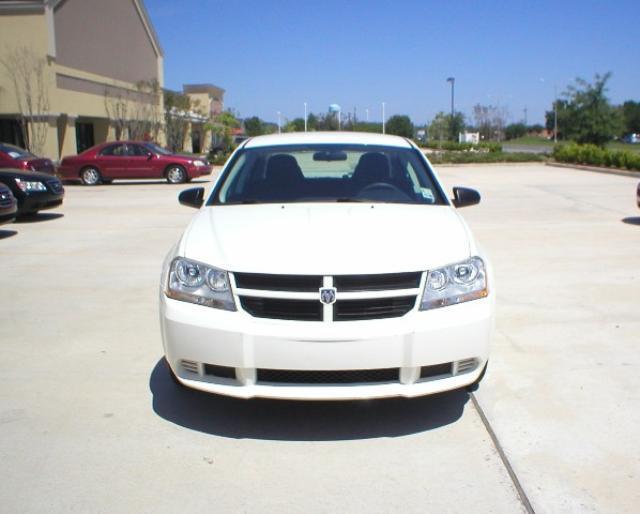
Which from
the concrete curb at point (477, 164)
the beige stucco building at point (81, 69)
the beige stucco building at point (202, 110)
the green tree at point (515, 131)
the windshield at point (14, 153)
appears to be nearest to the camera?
the windshield at point (14, 153)

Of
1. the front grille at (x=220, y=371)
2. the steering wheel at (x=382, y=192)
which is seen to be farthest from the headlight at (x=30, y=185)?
the front grille at (x=220, y=371)

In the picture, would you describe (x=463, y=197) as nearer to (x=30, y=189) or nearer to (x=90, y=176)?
(x=30, y=189)

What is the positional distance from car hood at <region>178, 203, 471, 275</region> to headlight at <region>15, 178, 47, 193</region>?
938cm

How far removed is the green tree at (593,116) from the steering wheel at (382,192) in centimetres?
3573

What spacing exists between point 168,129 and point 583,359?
39.1m

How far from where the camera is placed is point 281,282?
3574 mm

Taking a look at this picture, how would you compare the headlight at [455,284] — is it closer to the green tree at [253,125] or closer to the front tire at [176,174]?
the front tire at [176,174]

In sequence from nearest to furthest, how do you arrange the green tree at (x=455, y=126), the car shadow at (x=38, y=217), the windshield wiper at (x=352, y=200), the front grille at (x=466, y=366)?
the front grille at (x=466, y=366), the windshield wiper at (x=352, y=200), the car shadow at (x=38, y=217), the green tree at (x=455, y=126)

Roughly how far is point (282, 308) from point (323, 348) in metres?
0.30

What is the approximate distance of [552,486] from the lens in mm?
3271

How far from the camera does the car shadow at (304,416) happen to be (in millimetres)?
3859

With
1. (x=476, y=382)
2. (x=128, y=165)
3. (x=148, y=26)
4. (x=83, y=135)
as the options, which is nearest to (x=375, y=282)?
(x=476, y=382)

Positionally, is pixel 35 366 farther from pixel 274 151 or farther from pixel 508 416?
pixel 508 416

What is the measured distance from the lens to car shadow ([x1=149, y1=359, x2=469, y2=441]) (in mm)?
3859
